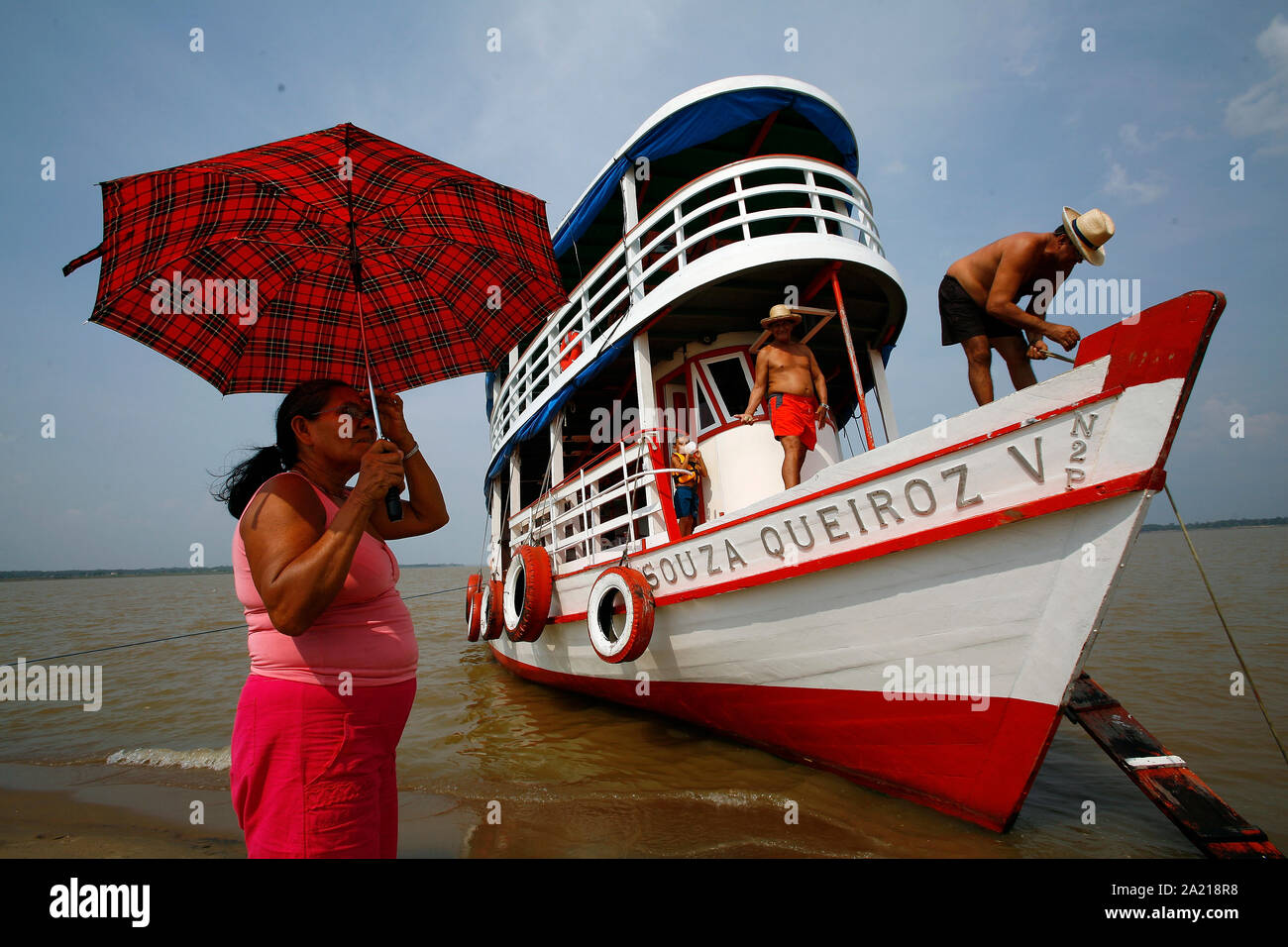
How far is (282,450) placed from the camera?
5.15 ft

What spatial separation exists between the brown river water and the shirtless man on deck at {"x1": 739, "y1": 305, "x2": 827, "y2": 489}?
235 cm

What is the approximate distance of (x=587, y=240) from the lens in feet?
27.4

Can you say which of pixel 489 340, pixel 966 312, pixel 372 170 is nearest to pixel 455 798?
pixel 489 340

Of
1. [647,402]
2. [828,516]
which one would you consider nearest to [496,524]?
[647,402]

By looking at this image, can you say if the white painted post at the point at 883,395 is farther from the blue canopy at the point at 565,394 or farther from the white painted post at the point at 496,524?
the white painted post at the point at 496,524

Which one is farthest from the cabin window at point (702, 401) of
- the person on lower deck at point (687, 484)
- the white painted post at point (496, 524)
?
the white painted post at point (496, 524)

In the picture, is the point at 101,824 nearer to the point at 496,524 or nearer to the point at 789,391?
the point at 789,391

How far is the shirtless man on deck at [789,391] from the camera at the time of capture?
4.75 metres

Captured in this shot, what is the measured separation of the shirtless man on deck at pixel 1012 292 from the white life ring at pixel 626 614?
275cm

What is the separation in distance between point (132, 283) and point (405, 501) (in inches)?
41.5

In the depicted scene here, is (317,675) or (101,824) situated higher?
(317,675)

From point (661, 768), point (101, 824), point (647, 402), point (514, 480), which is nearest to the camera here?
point (101, 824)

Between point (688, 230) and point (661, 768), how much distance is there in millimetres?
6964
